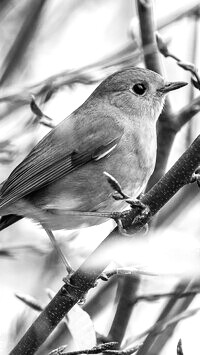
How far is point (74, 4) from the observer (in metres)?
4.46

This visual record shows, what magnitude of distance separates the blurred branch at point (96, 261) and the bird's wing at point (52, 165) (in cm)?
150

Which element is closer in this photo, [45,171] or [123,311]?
[123,311]

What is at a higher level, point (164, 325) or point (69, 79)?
point (69, 79)

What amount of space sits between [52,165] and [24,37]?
5.01ft

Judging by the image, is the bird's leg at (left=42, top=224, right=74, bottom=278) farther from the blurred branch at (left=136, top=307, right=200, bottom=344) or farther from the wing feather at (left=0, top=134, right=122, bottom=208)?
the blurred branch at (left=136, top=307, right=200, bottom=344)

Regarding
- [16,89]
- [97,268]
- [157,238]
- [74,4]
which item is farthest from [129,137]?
[157,238]

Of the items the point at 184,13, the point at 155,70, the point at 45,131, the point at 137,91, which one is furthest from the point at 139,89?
the point at 184,13

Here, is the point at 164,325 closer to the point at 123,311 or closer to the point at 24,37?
the point at 123,311

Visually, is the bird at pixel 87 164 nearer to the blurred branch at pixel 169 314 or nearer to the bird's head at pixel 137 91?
the bird's head at pixel 137 91

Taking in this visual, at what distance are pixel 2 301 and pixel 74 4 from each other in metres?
2.17

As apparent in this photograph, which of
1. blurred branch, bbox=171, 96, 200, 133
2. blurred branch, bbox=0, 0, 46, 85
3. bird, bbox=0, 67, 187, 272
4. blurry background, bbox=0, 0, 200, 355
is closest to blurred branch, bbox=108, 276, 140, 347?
blurry background, bbox=0, 0, 200, 355

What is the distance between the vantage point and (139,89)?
517 cm

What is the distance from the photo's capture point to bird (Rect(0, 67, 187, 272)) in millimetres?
4398

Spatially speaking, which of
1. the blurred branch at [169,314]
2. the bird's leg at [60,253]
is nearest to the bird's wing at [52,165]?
the bird's leg at [60,253]
